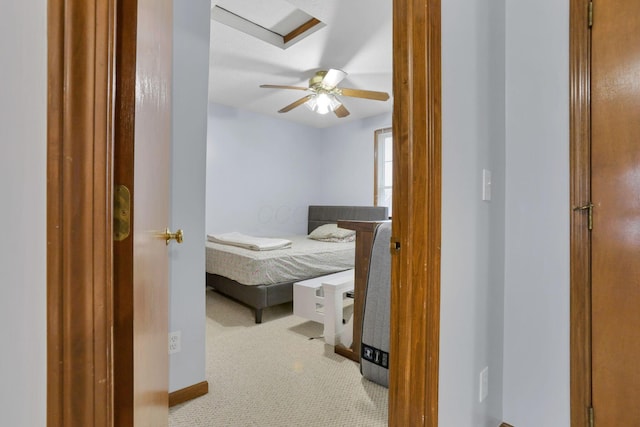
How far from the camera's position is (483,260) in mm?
1330

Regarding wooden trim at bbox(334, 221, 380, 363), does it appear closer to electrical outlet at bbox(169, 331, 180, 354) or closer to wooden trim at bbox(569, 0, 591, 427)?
wooden trim at bbox(569, 0, 591, 427)

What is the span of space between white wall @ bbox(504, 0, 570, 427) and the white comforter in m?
2.08

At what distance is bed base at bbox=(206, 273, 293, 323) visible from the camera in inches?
117

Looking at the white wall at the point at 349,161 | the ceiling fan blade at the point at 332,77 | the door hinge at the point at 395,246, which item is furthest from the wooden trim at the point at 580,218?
the white wall at the point at 349,161

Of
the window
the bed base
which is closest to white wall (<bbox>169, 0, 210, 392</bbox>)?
the bed base

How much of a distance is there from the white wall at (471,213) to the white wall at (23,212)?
100 cm

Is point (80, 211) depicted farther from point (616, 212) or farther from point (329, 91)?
point (329, 91)

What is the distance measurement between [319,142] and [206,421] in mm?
5064

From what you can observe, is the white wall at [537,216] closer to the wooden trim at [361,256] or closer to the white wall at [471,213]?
the white wall at [471,213]

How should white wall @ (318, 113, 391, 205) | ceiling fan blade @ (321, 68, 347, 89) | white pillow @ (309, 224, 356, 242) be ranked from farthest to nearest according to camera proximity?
white wall @ (318, 113, 391, 205) → white pillow @ (309, 224, 356, 242) → ceiling fan blade @ (321, 68, 347, 89)

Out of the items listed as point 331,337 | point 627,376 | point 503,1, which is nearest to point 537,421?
point 627,376

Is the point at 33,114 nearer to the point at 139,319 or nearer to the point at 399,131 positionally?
the point at 139,319

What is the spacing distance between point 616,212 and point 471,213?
58 cm

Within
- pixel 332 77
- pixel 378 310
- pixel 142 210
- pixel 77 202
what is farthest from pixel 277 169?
pixel 77 202
